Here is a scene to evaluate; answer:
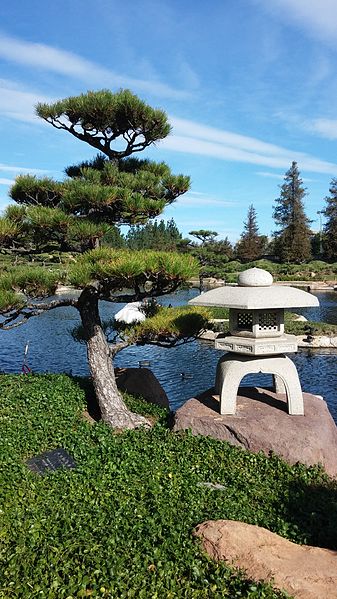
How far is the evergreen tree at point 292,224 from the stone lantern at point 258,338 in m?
57.3

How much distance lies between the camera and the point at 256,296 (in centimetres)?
872

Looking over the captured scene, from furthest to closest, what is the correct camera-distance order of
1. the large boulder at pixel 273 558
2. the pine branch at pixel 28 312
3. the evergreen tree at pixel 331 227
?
the evergreen tree at pixel 331 227 → the pine branch at pixel 28 312 → the large boulder at pixel 273 558

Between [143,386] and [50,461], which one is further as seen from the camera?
[143,386]

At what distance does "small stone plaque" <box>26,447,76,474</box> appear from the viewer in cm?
705

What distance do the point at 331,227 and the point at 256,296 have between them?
60005 mm

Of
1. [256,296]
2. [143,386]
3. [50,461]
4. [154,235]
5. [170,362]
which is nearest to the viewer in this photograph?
[50,461]

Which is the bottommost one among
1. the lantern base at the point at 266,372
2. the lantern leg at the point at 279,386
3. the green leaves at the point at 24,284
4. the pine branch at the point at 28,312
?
the lantern leg at the point at 279,386

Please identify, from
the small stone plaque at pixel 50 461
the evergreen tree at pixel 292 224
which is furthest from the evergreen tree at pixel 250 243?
the small stone plaque at pixel 50 461

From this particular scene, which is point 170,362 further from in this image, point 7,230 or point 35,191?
point 7,230

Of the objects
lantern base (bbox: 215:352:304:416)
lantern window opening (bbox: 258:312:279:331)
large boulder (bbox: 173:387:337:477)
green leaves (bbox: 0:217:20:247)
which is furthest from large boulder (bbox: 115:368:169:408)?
green leaves (bbox: 0:217:20:247)

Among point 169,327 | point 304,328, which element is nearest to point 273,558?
point 169,327

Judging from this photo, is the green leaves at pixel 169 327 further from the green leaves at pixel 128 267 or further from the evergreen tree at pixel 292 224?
the evergreen tree at pixel 292 224

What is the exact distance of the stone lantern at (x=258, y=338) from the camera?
28.7ft

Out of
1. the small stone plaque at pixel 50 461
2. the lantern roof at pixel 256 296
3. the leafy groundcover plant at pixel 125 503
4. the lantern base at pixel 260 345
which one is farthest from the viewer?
the lantern base at pixel 260 345
